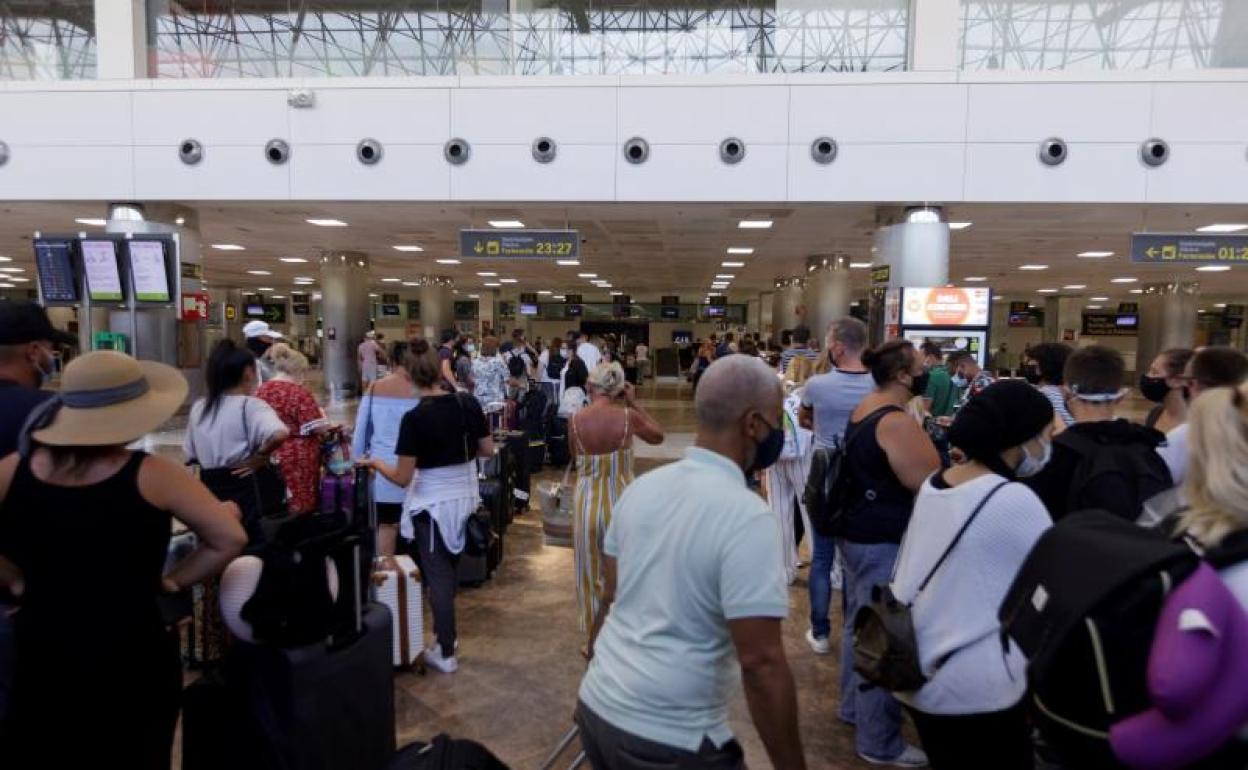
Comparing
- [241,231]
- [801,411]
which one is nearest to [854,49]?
[801,411]

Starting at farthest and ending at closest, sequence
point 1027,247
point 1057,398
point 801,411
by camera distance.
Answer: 1. point 1027,247
2. point 1057,398
3. point 801,411

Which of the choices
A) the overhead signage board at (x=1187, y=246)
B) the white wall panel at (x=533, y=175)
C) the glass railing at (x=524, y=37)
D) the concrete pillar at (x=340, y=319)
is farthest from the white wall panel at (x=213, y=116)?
the overhead signage board at (x=1187, y=246)

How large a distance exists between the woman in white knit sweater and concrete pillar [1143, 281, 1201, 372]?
27403 mm

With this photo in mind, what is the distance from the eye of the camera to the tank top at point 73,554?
1919 mm

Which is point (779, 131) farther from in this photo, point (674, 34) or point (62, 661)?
point (62, 661)

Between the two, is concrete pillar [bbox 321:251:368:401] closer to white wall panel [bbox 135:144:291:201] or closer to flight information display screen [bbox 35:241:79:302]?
white wall panel [bbox 135:144:291:201]

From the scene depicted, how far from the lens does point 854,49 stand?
1030cm

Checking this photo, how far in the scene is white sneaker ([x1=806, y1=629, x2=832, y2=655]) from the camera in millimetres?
4449

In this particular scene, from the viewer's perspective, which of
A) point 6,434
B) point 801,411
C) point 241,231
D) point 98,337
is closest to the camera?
point 6,434

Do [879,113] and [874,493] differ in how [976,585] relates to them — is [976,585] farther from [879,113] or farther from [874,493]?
[879,113]

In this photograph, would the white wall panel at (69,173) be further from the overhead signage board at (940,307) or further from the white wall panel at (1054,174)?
the white wall panel at (1054,174)

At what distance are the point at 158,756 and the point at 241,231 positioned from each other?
1558 cm

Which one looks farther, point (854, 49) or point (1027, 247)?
point (1027, 247)

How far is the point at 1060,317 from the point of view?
3494cm
